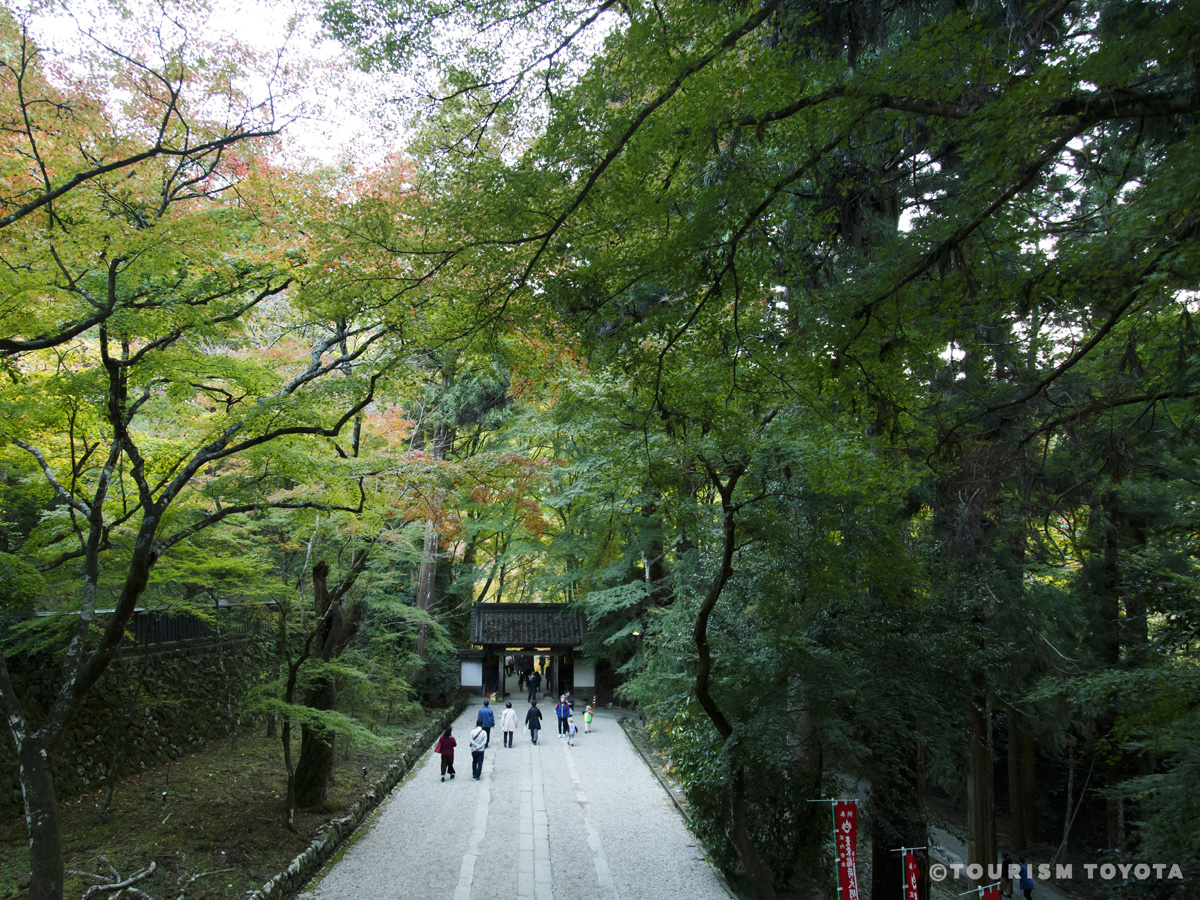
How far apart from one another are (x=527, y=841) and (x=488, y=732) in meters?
3.97

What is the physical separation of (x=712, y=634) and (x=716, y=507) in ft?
4.57

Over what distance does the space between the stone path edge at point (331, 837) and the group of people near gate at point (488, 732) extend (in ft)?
2.38

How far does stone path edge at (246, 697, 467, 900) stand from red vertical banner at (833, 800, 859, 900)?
516 centimetres

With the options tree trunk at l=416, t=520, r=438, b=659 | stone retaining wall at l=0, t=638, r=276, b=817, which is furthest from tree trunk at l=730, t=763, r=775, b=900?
tree trunk at l=416, t=520, r=438, b=659

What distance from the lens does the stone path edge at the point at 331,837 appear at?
268 inches

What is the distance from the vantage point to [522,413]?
1711cm

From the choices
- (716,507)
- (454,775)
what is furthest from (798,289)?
(454,775)

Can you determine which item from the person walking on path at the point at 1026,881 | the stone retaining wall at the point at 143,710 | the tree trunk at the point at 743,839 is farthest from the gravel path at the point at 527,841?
the person walking on path at the point at 1026,881

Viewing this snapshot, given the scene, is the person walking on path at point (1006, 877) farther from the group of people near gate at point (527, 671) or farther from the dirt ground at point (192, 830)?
the group of people near gate at point (527, 671)

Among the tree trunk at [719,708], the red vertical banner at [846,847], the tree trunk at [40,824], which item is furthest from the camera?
the tree trunk at [719,708]

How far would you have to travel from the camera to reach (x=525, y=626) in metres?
21.4

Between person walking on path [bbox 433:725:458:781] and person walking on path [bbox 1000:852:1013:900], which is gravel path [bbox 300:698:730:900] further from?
person walking on path [bbox 1000:852:1013:900]

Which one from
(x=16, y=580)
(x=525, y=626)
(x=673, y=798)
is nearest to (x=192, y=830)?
(x=16, y=580)

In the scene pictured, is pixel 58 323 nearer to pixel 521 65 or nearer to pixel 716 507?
pixel 521 65
